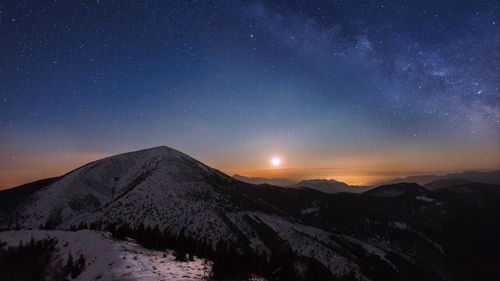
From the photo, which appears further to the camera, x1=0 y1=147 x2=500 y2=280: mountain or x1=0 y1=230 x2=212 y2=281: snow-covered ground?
x1=0 y1=147 x2=500 y2=280: mountain

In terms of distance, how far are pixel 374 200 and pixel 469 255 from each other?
5444cm

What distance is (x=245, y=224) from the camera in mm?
66750

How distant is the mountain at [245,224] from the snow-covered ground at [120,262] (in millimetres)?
1742

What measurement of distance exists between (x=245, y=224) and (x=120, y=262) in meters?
52.7

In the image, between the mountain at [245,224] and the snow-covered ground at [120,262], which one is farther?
the mountain at [245,224]

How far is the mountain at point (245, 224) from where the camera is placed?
3123cm

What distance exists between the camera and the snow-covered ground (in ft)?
45.5

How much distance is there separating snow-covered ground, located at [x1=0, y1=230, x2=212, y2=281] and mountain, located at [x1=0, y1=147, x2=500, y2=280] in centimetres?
174

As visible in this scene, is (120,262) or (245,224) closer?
(120,262)

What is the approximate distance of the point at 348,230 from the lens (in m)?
115

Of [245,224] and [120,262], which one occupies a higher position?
[120,262]

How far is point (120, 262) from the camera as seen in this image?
1555 cm

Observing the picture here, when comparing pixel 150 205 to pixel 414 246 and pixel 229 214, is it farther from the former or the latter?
pixel 414 246

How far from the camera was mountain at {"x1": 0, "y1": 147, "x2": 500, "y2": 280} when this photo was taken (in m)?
31.2
